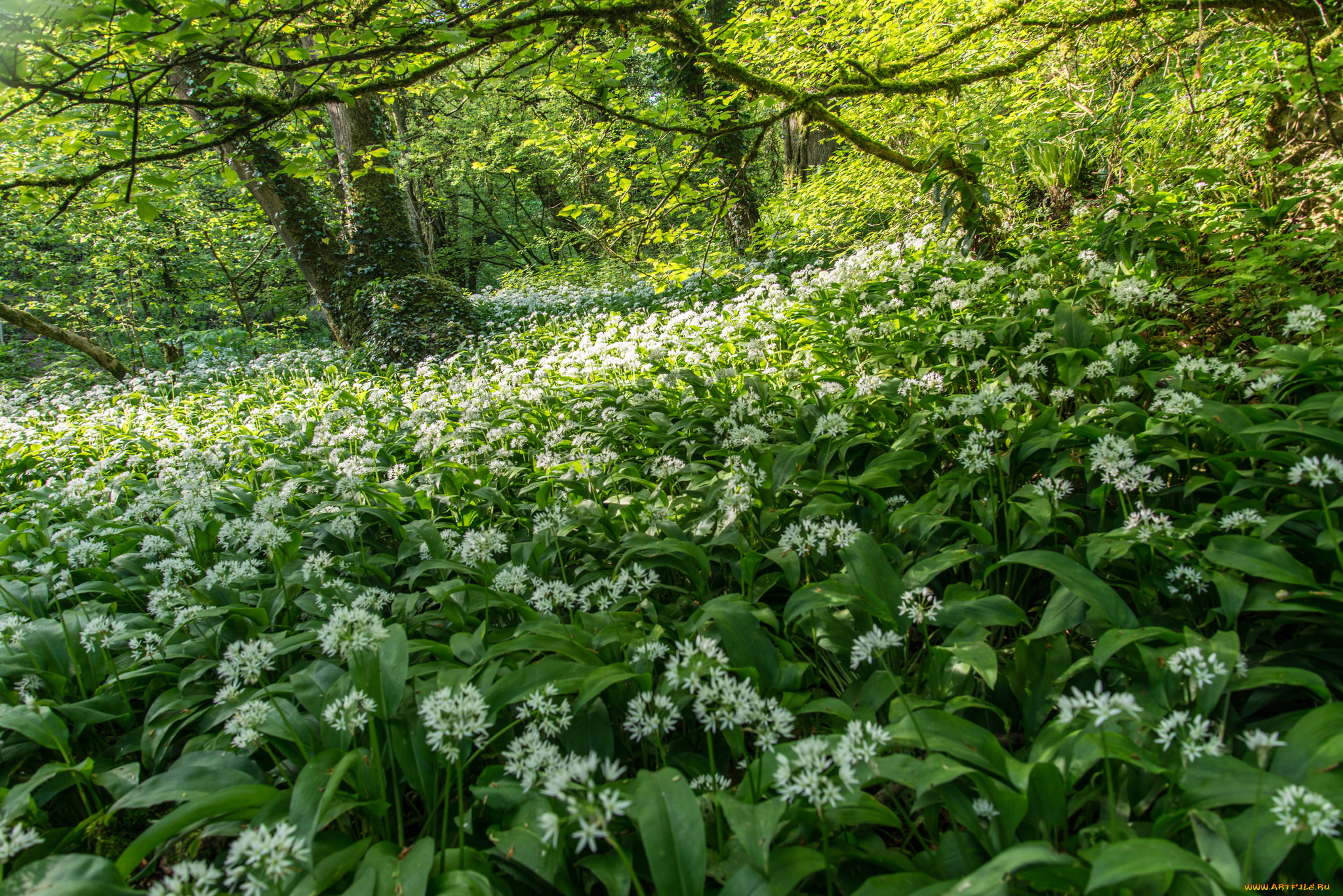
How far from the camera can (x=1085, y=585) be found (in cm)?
179

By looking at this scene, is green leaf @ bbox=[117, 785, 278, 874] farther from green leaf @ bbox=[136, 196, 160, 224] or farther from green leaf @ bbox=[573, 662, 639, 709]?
green leaf @ bbox=[136, 196, 160, 224]

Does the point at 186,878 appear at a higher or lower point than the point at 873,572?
higher

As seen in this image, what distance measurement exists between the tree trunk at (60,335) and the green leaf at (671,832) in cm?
1013

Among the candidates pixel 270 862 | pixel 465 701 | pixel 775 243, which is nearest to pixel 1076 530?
pixel 465 701

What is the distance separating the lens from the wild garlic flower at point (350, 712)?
5.22 ft

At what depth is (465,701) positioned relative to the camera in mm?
1402

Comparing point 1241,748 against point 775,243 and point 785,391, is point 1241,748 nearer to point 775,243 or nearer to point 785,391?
point 785,391

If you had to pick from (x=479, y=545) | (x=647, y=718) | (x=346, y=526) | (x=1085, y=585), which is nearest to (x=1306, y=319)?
(x=1085, y=585)

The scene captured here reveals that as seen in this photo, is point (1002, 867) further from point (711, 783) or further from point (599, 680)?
point (599, 680)

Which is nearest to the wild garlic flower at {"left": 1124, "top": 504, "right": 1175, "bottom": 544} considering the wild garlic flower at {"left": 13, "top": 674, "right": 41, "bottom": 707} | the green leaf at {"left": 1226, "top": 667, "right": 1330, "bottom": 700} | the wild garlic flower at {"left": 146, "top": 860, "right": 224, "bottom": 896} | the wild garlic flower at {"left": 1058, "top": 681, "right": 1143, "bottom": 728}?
the green leaf at {"left": 1226, "top": 667, "right": 1330, "bottom": 700}

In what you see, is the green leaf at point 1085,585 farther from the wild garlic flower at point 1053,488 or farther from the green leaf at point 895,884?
the green leaf at point 895,884

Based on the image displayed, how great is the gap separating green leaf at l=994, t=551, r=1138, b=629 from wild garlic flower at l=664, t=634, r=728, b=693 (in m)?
0.90

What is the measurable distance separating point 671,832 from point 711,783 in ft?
0.78

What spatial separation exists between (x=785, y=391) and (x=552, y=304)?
7848 mm
